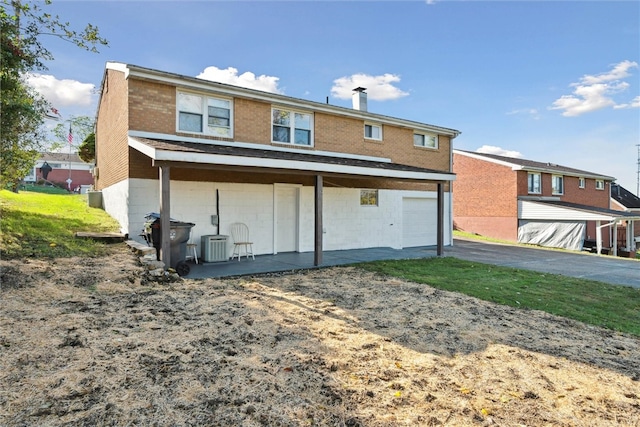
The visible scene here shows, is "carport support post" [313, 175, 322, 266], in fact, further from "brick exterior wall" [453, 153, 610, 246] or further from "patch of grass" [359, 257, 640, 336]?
"brick exterior wall" [453, 153, 610, 246]

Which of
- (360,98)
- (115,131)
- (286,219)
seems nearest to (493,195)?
(360,98)

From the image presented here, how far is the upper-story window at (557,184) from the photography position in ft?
90.7

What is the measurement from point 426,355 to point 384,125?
1260cm

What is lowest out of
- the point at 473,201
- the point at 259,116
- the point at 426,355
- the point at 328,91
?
the point at 426,355

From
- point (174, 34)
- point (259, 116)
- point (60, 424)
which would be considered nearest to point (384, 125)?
point (259, 116)

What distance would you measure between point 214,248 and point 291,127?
17.8ft

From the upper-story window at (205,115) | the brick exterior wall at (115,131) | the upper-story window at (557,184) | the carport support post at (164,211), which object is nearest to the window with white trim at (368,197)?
the upper-story window at (205,115)

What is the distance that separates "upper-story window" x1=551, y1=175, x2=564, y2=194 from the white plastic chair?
2529 centimetres

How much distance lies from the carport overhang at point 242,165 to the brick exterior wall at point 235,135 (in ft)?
1.58

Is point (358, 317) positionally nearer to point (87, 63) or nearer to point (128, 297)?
point (128, 297)

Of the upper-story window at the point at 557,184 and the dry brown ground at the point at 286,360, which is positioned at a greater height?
the upper-story window at the point at 557,184

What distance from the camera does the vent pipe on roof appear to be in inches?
669

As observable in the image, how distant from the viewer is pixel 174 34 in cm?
1258

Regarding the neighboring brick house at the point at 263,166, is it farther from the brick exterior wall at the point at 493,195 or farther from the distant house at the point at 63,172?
the distant house at the point at 63,172
